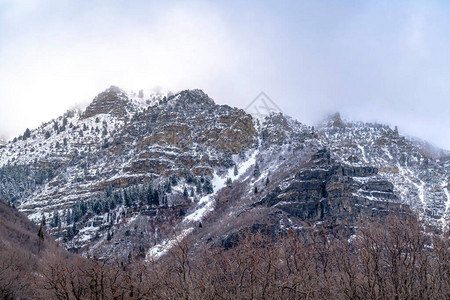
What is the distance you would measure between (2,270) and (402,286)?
150 feet

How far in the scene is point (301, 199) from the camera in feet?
481

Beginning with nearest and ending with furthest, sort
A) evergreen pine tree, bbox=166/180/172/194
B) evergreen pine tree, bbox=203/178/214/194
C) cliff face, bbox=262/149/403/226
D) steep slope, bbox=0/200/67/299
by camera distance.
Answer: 1. steep slope, bbox=0/200/67/299
2. cliff face, bbox=262/149/403/226
3. evergreen pine tree, bbox=166/180/172/194
4. evergreen pine tree, bbox=203/178/214/194

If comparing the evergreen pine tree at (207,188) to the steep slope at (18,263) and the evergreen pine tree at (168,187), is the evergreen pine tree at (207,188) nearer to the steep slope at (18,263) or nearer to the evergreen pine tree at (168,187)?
the evergreen pine tree at (168,187)

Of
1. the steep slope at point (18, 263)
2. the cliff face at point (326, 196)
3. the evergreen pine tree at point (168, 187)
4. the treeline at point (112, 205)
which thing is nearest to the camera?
the steep slope at point (18, 263)

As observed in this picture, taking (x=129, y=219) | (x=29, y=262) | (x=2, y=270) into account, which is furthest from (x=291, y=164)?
(x=2, y=270)

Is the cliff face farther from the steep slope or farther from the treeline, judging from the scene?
the steep slope

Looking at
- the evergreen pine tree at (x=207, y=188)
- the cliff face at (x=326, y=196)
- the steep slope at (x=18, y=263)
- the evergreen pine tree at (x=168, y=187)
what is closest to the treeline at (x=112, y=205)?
the evergreen pine tree at (x=168, y=187)

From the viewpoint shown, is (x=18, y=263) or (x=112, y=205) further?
(x=112, y=205)

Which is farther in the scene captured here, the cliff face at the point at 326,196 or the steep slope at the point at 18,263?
the cliff face at the point at 326,196

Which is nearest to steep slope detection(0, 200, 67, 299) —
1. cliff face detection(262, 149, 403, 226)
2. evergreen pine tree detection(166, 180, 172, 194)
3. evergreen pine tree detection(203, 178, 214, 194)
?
evergreen pine tree detection(166, 180, 172, 194)

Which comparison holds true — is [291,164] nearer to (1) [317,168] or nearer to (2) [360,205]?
(1) [317,168]

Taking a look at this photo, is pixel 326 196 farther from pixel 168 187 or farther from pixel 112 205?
pixel 112 205

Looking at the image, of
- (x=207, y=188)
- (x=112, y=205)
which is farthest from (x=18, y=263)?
(x=207, y=188)

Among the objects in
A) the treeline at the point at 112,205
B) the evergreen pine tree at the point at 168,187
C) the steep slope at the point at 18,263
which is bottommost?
the steep slope at the point at 18,263
